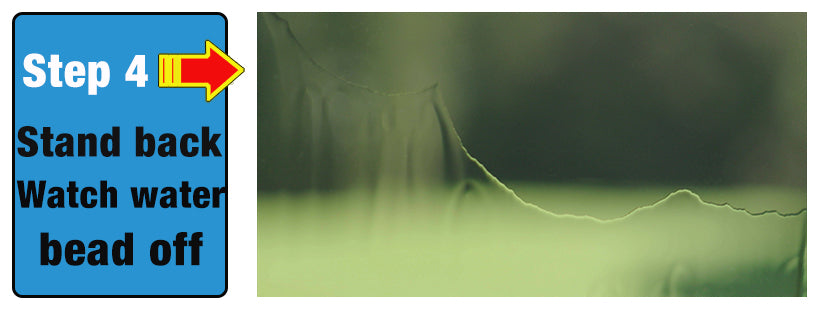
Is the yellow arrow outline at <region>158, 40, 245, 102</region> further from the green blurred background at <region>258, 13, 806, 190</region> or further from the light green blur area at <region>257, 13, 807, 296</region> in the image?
the green blurred background at <region>258, 13, 806, 190</region>

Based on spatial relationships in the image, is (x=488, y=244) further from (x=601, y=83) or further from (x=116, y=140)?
(x=116, y=140)

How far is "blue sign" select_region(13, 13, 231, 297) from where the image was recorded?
3525 millimetres

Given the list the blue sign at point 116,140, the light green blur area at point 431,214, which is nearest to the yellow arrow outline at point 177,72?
the blue sign at point 116,140

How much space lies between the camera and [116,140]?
11.6 feet

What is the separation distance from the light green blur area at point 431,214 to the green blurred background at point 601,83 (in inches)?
3.1

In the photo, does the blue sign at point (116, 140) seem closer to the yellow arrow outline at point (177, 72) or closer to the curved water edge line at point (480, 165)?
the yellow arrow outline at point (177, 72)

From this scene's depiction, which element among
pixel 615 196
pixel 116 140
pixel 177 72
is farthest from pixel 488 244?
pixel 116 140

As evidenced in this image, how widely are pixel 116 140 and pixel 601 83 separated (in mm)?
1947

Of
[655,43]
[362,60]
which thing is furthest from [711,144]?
[362,60]

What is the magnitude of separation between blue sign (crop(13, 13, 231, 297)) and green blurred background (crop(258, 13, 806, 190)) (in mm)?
468

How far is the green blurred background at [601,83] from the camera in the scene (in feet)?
11.8

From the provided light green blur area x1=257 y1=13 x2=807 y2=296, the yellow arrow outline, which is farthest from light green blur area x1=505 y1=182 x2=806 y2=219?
the yellow arrow outline

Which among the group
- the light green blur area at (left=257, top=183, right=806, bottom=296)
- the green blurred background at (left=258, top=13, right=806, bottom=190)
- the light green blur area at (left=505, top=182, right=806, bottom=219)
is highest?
the green blurred background at (left=258, top=13, right=806, bottom=190)

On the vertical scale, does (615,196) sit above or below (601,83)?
below
